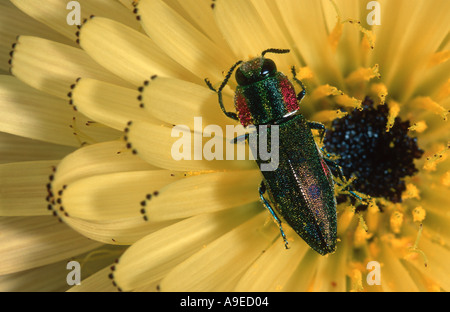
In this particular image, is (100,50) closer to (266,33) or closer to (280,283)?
(266,33)

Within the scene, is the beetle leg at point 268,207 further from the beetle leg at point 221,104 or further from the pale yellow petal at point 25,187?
the pale yellow petal at point 25,187

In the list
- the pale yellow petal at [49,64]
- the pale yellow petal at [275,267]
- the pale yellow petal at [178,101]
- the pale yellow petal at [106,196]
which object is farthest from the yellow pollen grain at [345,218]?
the pale yellow petal at [49,64]

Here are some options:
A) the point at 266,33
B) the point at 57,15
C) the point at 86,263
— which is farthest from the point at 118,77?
the point at 86,263

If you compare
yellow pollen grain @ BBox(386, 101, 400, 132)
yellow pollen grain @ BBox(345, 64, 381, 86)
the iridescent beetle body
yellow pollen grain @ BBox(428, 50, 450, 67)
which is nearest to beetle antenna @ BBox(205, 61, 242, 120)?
the iridescent beetle body

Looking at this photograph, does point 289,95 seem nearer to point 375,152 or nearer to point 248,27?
point 248,27

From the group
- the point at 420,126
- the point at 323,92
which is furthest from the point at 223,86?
the point at 420,126
